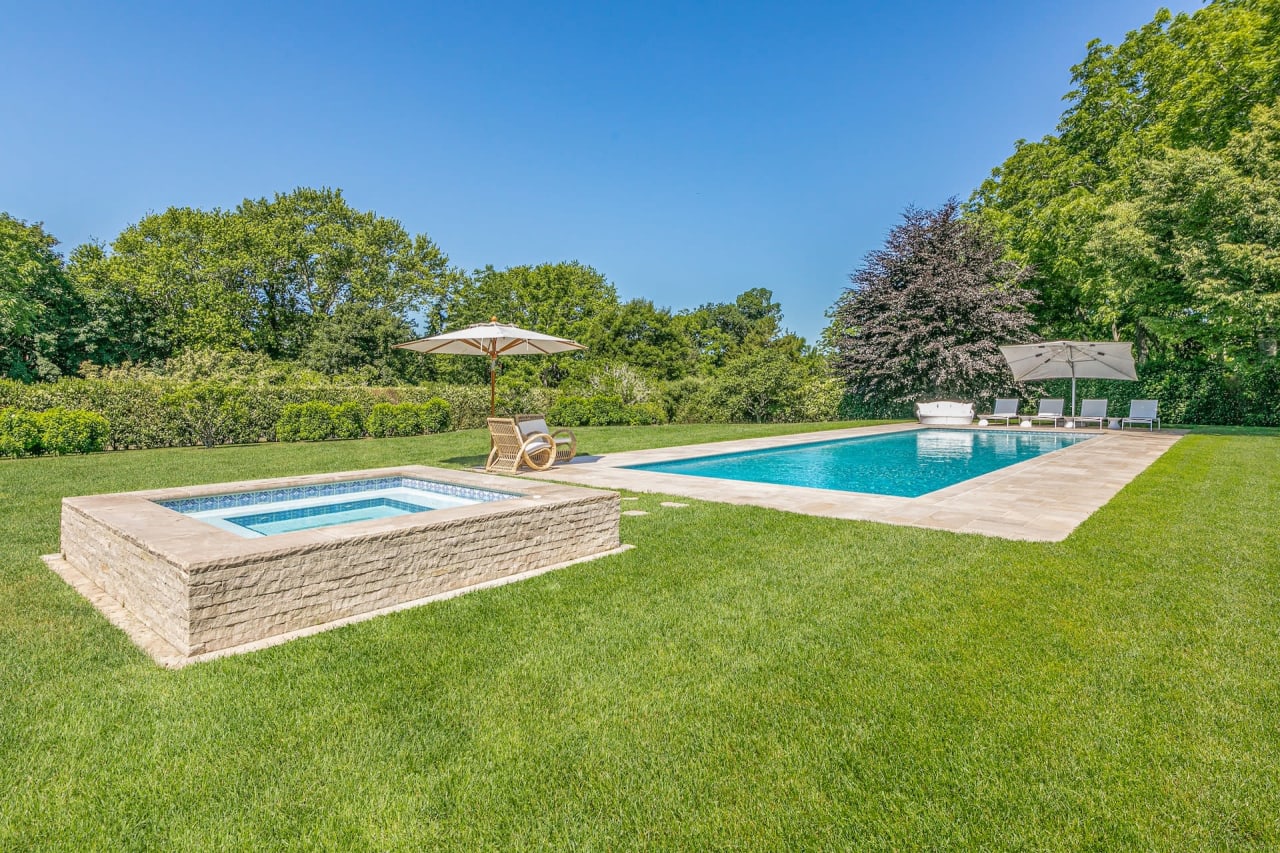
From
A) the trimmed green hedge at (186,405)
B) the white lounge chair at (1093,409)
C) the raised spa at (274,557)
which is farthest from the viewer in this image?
the white lounge chair at (1093,409)

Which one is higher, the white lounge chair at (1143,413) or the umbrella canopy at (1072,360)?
the umbrella canopy at (1072,360)

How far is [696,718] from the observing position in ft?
7.66

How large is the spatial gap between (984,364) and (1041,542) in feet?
56.9

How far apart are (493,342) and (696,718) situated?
7.89m

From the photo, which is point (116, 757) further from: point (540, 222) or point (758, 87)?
point (540, 222)

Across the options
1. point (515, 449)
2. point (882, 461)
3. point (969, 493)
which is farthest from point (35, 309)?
point (969, 493)

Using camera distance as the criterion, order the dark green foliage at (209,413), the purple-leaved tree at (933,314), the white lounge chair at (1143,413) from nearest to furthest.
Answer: the dark green foliage at (209,413) < the white lounge chair at (1143,413) < the purple-leaved tree at (933,314)

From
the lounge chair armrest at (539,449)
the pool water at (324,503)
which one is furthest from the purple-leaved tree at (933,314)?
the pool water at (324,503)

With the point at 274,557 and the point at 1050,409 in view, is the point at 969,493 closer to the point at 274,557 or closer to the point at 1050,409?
the point at 274,557

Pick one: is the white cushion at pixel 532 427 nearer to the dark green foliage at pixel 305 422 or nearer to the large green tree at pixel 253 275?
the dark green foliage at pixel 305 422

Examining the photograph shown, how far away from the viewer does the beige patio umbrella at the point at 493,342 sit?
9.06 metres

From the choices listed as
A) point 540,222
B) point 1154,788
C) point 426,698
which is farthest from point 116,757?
point 540,222

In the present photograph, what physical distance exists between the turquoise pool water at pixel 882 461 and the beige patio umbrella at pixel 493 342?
2.28m

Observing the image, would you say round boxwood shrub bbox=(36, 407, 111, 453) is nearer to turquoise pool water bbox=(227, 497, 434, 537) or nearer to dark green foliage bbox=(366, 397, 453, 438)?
dark green foliage bbox=(366, 397, 453, 438)
